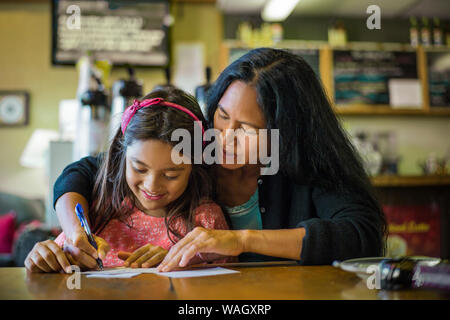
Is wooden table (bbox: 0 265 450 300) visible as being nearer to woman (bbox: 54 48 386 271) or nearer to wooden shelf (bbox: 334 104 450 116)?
woman (bbox: 54 48 386 271)

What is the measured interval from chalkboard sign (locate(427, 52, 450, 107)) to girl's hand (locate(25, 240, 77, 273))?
14.2ft

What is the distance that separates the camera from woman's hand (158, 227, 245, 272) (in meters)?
0.89

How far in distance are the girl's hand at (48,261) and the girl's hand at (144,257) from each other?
123mm

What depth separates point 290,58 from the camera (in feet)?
4.46

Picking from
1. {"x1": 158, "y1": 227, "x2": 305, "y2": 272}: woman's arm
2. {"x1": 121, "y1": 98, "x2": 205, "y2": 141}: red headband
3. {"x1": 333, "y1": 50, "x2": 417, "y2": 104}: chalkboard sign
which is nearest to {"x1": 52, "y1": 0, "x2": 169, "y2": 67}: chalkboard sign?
{"x1": 333, "y1": 50, "x2": 417, "y2": 104}: chalkboard sign

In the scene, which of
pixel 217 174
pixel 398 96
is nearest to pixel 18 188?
pixel 217 174

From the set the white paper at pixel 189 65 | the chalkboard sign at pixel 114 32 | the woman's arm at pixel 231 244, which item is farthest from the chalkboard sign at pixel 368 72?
the woman's arm at pixel 231 244

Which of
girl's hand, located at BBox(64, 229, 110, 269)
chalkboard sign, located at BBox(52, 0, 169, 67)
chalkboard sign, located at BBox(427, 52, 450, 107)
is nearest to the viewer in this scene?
girl's hand, located at BBox(64, 229, 110, 269)

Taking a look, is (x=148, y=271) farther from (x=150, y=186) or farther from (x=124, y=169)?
(x=124, y=169)

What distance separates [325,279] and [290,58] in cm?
77

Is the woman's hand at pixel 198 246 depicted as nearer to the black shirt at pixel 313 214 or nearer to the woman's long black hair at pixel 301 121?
the black shirt at pixel 313 214

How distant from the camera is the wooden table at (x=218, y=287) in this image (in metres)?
0.66

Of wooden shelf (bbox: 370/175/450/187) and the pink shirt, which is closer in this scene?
the pink shirt
